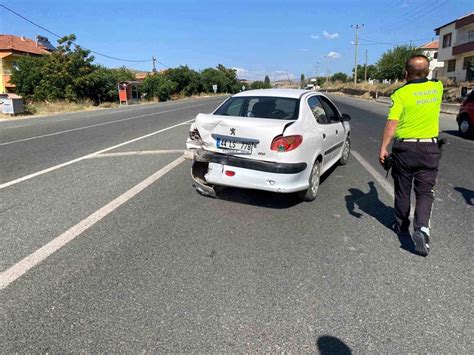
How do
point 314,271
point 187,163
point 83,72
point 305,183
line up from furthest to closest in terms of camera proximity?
1. point 83,72
2. point 187,163
3. point 305,183
4. point 314,271

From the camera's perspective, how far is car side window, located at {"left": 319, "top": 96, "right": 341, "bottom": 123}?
19.6 ft

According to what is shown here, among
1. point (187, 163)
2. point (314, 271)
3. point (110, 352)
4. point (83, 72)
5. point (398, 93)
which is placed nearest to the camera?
point (110, 352)

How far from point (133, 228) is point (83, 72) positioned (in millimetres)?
40300

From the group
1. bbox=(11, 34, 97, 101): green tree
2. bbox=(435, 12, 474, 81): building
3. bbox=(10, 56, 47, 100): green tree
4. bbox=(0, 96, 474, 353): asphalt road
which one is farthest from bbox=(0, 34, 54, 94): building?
bbox=(435, 12, 474, 81): building

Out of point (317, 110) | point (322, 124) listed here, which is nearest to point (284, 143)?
point (322, 124)

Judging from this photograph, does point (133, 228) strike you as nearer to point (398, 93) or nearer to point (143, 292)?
point (143, 292)

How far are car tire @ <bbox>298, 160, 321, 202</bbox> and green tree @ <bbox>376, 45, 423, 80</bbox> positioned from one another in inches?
2521

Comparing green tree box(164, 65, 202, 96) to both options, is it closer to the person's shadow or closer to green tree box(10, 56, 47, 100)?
green tree box(10, 56, 47, 100)

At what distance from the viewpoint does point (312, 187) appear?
5.04 metres

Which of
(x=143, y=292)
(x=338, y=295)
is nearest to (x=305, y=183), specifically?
(x=338, y=295)

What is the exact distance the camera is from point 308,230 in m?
4.16

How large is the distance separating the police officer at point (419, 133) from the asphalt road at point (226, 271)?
1.47 feet

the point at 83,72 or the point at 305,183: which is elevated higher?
the point at 83,72

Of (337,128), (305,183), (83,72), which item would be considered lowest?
(305,183)
